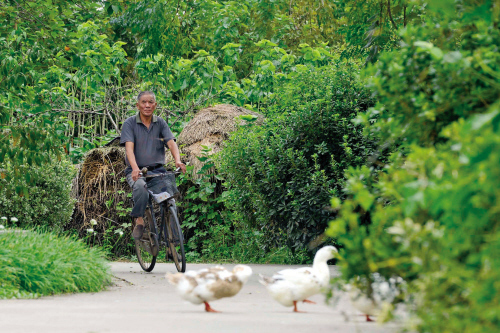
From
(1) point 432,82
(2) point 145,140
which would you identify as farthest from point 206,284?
(2) point 145,140

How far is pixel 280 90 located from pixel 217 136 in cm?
291

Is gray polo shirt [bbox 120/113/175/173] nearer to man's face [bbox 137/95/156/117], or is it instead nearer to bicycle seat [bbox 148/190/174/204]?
man's face [bbox 137/95/156/117]

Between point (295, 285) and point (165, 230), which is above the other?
point (295, 285)

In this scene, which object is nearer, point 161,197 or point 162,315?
point 162,315

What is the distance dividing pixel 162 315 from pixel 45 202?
23.7 feet

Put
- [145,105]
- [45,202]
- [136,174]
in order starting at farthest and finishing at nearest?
[45,202] < [145,105] < [136,174]

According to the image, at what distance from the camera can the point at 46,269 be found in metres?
6.02

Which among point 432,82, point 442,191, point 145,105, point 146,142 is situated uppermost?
point 145,105

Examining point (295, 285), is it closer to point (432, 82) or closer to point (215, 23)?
point (432, 82)

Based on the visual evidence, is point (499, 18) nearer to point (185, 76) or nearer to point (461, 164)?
point (461, 164)

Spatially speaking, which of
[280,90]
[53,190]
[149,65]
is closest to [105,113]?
[149,65]

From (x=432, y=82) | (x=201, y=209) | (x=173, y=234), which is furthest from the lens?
(x=201, y=209)

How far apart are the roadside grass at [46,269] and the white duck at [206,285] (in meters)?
1.69

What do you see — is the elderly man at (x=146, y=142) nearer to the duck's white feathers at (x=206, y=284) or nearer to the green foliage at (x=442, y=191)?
the duck's white feathers at (x=206, y=284)
